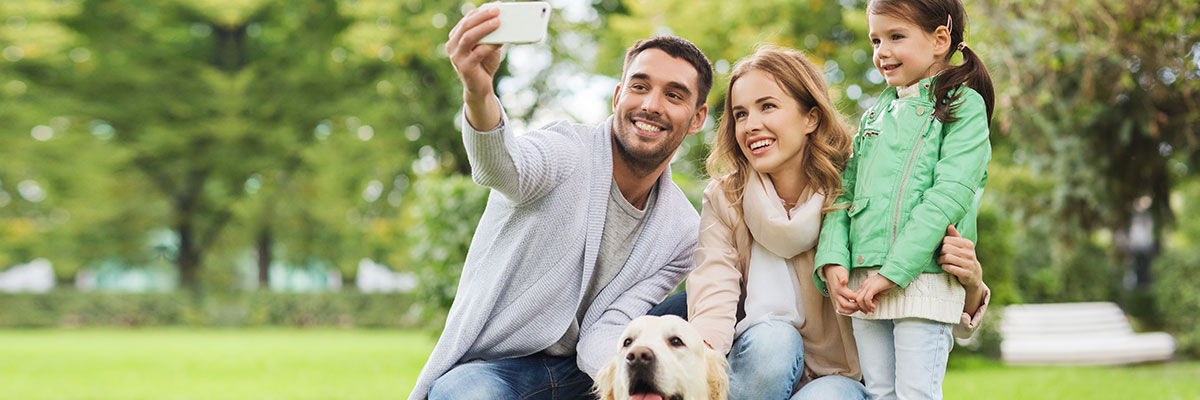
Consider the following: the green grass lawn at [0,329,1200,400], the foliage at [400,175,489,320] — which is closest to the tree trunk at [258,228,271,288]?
the green grass lawn at [0,329,1200,400]

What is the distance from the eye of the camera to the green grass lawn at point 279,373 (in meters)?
8.54

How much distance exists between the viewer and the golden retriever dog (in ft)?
8.79

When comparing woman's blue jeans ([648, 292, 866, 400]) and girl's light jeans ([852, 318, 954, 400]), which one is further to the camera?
woman's blue jeans ([648, 292, 866, 400])

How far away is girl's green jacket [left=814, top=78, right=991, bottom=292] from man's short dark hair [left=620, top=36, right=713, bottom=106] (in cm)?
75

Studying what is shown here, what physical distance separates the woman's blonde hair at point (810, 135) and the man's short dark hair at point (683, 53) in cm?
25

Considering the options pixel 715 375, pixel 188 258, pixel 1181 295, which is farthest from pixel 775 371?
pixel 188 258

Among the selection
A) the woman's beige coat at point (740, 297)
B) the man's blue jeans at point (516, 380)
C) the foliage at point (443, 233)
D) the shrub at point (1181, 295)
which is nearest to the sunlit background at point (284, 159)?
the shrub at point (1181, 295)

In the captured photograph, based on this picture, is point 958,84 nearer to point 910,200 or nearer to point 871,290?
point 910,200

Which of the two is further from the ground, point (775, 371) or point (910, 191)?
point (910, 191)

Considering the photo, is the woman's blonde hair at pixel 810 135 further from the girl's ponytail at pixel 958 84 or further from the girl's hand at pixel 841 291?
the girl's ponytail at pixel 958 84

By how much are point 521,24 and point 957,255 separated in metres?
1.54

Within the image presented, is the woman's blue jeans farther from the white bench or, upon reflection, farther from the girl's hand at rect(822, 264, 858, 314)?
the white bench

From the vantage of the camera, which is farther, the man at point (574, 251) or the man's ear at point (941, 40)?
the man at point (574, 251)

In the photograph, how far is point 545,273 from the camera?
3.36m
